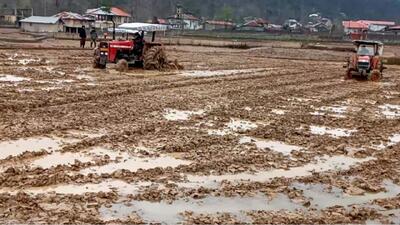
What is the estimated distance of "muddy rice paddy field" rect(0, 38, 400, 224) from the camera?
22.9 ft

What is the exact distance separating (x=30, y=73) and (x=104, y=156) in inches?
509

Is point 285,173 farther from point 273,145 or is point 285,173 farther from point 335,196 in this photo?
point 273,145

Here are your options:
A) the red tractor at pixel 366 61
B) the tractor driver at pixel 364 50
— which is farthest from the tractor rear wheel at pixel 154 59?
the tractor driver at pixel 364 50

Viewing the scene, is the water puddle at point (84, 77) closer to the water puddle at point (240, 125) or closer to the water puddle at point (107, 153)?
the water puddle at point (240, 125)

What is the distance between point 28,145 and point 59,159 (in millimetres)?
1048

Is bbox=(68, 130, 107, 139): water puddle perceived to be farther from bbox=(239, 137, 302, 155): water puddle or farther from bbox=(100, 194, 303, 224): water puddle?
bbox=(100, 194, 303, 224): water puddle

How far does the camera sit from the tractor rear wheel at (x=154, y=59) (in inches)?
1001

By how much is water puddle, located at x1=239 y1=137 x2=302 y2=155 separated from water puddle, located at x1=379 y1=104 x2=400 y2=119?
5.16m

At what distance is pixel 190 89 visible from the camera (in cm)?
1881

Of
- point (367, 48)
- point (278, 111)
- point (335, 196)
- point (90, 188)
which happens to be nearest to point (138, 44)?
point (367, 48)

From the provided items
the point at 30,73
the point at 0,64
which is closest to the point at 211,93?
the point at 30,73

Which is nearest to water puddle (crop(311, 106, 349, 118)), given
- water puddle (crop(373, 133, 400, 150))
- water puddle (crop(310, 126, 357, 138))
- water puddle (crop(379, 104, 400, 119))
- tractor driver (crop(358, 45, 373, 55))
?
water puddle (crop(379, 104, 400, 119))

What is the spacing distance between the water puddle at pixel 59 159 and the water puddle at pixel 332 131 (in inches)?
202

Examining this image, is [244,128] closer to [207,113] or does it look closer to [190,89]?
[207,113]
